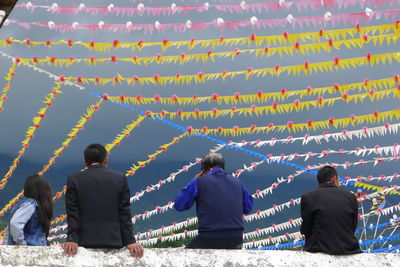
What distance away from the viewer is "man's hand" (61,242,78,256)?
5180mm

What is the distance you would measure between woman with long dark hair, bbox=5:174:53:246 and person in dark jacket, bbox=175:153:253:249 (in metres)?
1.39

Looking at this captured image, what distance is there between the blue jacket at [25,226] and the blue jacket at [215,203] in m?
1.48

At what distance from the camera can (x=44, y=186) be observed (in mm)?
5918

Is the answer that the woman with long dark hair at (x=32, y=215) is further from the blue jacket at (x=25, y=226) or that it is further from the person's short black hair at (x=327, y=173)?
the person's short black hair at (x=327, y=173)

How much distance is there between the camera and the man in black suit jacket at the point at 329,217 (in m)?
5.87

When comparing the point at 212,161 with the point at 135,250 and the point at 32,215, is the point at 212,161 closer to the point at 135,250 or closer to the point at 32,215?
the point at 135,250

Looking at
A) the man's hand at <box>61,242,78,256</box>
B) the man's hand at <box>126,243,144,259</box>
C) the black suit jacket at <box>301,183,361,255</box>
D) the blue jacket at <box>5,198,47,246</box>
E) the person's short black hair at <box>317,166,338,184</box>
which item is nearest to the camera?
the man's hand at <box>61,242,78,256</box>

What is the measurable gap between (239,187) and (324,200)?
0.92m

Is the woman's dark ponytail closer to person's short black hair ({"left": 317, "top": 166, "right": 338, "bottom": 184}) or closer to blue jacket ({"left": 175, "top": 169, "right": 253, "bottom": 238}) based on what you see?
blue jacket ({"left": 175, "top": 169, "right": 253, "bottom": 238})

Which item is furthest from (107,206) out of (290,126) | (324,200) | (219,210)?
(290,126)

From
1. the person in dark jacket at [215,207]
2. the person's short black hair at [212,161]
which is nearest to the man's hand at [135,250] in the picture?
the person in dark jacket at [215,207]

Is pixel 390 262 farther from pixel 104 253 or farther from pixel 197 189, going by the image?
pixel 104 253

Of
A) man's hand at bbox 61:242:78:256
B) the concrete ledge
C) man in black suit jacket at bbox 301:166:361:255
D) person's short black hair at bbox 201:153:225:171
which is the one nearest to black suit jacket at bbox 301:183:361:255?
man in black suit jacket at bbox 301:166:361:255

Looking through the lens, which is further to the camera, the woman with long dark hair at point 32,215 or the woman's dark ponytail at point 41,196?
the woman's dark ponytail at point 41,196
